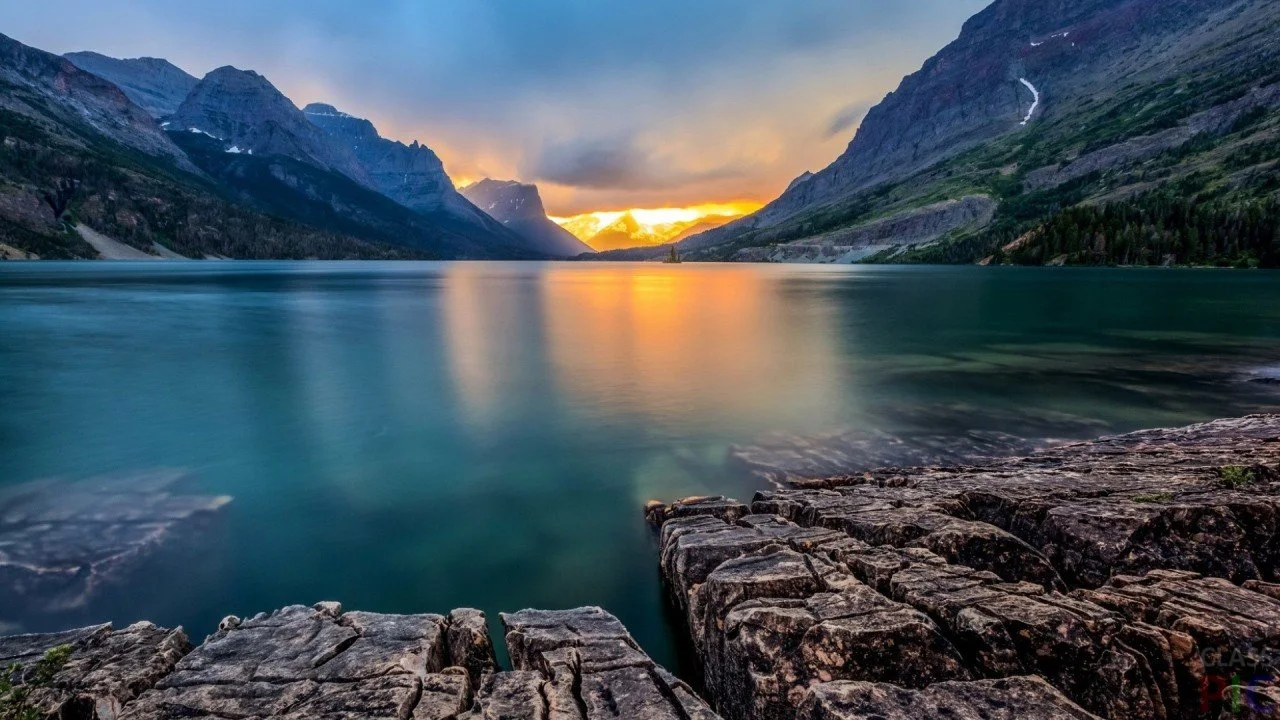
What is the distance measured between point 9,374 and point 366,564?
120 feet

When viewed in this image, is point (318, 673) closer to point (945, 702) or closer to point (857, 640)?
point (857, 640)

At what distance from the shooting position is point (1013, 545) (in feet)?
32.3

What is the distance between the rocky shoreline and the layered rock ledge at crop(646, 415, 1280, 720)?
3cm

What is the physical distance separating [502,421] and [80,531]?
13857mm

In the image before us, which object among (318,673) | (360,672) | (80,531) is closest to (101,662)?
(318,673)

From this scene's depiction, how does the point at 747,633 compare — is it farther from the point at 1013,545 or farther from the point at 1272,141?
the point at 1272,141

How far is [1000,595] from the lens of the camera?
798 cm

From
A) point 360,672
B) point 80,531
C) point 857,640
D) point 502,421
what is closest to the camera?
point 857,640

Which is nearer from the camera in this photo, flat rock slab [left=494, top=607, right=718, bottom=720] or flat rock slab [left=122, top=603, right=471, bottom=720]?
flat rock slab [left=494, top=607, right=718, bottom=720]

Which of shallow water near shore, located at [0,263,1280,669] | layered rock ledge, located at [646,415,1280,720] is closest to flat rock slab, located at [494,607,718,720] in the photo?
layered rock ledge, located at [646,415,1280,720]

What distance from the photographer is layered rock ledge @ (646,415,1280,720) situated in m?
6.63

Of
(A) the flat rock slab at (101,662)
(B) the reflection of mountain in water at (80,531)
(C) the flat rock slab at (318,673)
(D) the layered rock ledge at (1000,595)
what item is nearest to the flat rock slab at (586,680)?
(C) the flat rock slab at (318,673)

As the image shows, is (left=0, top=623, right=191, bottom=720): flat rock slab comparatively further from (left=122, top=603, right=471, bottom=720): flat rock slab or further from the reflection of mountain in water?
the reflection of mountain in water

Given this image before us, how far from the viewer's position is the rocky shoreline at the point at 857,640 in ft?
21.7
